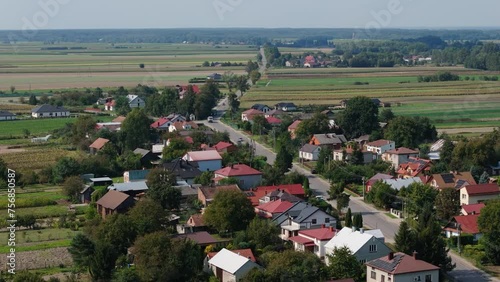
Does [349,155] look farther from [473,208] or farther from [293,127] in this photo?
[473,208]

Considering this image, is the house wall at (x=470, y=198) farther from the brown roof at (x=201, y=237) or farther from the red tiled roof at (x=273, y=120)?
the red tiled roof at (x=273, y=120)

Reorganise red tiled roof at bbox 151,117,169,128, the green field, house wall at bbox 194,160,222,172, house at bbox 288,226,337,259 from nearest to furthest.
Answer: house at bbox 288,226,337,259 → house wall at bbox 194,160,222,172 → red tiled roof at bbox 151,117,169,128 → the green field

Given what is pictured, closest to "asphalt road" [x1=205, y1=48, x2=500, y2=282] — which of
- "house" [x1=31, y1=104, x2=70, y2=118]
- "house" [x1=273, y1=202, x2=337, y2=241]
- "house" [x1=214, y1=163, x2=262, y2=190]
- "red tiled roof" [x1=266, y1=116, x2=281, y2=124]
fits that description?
"house" [x1=273, y1=202, x2=337, y2=241]

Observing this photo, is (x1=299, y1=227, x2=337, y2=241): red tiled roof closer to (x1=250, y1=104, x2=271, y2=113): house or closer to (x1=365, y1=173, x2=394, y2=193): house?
(x1=365, y1=173, x2=394, y2=193): house

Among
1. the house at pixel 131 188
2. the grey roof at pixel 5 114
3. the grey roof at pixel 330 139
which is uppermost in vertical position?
the house at pixel 131 188

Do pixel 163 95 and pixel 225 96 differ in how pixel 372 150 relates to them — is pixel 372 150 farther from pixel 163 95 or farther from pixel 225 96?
pixel 225 96

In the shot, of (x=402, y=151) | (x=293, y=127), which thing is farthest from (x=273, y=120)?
(x=402, y=151)

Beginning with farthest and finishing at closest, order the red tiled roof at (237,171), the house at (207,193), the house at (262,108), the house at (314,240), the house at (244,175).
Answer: the house at (262,108), the red tiled roof at (237,171), the house at (244,175), the house at (207,193), the house at (314,240)

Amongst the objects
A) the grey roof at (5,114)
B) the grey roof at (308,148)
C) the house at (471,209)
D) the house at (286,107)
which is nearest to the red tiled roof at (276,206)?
the house at (471,209)
